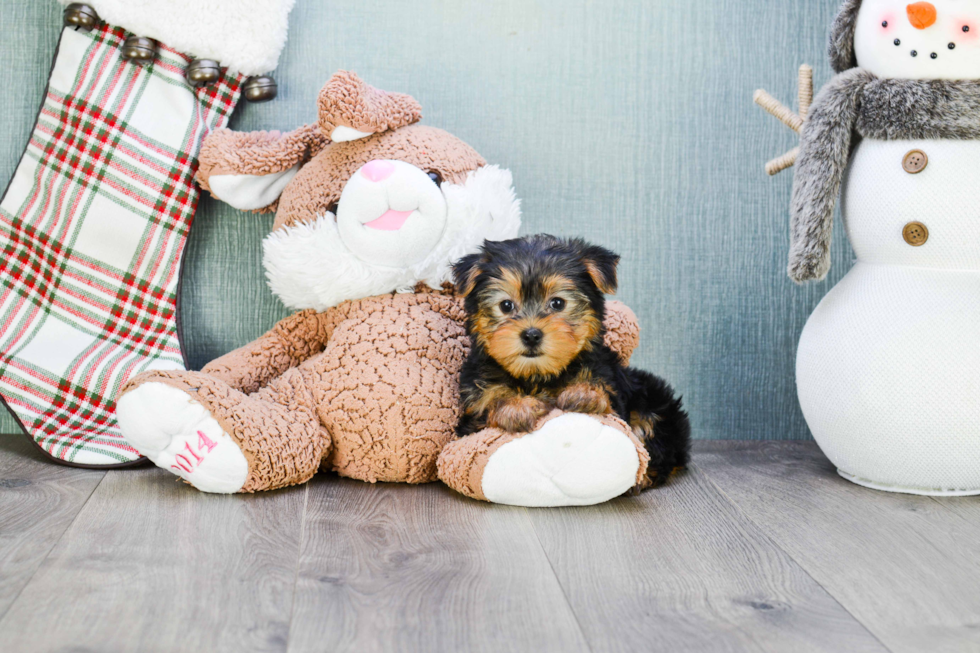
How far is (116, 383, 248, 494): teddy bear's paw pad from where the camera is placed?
1.53 meters

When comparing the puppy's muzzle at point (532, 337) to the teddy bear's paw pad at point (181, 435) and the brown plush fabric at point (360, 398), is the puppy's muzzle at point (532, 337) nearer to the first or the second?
the brown plush fabric at point (360, 398)

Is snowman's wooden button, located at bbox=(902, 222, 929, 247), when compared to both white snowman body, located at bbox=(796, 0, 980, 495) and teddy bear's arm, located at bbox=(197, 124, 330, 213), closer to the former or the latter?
white snowman body, located at bbox=(796, 0, 980, 495)

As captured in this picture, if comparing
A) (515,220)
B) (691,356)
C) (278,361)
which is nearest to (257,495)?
(278,361)

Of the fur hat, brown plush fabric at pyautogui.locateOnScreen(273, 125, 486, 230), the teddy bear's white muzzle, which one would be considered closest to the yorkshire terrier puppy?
the teddy bear's white muzzle

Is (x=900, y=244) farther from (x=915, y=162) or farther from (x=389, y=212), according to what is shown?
(x=389, y=212)

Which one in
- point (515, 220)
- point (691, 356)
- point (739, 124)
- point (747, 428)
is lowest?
point (747, 428)

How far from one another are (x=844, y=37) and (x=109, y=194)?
5.33ft

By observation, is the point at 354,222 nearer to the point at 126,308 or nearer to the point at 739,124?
the point at 126,308

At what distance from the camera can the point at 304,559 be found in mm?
1298

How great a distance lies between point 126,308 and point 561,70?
1171 millimetres

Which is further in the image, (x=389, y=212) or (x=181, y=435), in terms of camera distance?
(x=389, y=212)

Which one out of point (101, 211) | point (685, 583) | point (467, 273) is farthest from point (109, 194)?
point (685, 583)

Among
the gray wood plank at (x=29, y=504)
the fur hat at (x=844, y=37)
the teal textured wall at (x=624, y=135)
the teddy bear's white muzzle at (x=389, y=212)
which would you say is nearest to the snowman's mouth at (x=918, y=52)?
the fur hat at (x=844, y=37)

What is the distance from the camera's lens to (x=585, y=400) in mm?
1546
